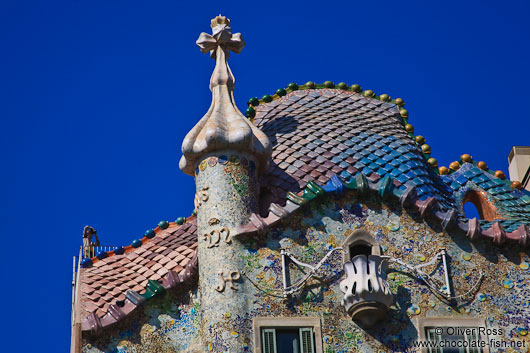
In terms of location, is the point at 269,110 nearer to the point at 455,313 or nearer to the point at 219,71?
the point at 219,71

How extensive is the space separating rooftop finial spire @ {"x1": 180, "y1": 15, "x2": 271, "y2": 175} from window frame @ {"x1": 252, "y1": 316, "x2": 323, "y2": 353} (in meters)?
2.93

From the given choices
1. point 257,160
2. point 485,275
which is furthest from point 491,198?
point 257,160

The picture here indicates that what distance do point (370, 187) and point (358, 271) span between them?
161 cm

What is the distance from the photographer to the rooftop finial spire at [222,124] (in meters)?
25.2

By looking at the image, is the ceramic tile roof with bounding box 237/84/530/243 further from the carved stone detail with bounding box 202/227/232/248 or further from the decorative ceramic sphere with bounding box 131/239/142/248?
the decorative ceramic sphere with bounding box 131/239/142/248

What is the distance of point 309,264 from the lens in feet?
80.5

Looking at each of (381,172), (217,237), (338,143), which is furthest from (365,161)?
(217,237)

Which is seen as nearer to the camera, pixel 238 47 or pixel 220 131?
pixel 220 131

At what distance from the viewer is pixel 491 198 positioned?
2695 cm

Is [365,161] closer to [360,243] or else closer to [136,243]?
[360,243]

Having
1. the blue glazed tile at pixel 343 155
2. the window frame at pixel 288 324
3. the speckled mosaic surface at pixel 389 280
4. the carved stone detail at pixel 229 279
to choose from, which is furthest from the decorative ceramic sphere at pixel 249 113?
the window frame at pixel 288 324

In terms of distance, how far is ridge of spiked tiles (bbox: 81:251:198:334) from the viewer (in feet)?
80.6

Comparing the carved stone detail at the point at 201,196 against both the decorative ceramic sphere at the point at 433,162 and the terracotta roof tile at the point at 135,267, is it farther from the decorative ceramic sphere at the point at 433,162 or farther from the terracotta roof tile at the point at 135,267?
the decorative ceramic sphere at the point at 433,162

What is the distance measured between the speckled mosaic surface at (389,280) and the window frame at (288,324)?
0.30ft
